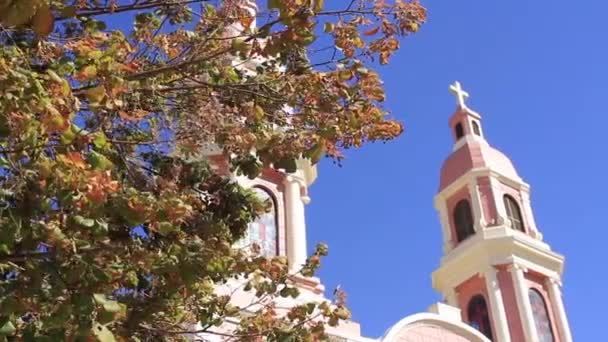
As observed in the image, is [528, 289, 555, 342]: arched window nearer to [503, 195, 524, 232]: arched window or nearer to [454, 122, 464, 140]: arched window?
[503, 195, 524, 232]: arched window

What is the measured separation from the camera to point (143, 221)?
512 cm

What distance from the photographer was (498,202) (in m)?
23.6

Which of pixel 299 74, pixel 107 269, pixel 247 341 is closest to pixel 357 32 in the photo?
pixel 299 74

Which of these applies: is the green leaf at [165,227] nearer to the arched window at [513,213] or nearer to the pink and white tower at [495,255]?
the pink and white tower at [495,255]

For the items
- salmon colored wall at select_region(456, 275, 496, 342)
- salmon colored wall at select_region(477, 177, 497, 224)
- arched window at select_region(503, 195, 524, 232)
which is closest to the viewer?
salmon colored wall at select_region(456, 275, 496, 342)

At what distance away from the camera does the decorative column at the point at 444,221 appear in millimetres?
24406

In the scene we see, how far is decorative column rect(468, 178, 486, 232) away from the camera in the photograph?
23172 millimetres

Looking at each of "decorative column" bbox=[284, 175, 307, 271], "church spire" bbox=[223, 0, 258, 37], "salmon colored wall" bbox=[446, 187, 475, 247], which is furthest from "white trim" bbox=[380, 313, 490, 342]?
"church spire" bbox=[223, 0, 258, 37]

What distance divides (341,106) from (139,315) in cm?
209

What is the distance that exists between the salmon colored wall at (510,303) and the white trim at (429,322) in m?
3.58

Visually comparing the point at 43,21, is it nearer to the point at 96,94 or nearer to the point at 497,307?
the point at 96,94

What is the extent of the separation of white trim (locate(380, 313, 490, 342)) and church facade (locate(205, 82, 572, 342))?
20mm

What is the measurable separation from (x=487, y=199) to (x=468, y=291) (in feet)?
8.54

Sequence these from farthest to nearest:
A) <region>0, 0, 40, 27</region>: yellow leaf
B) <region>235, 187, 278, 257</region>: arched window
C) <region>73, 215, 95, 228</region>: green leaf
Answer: <region>235, 187, 278, 257</region>: arched window < <region>73, 215, 95, 228</region>: green leaf < <region>0, 0, 40, 27</region>: yellow leaf
